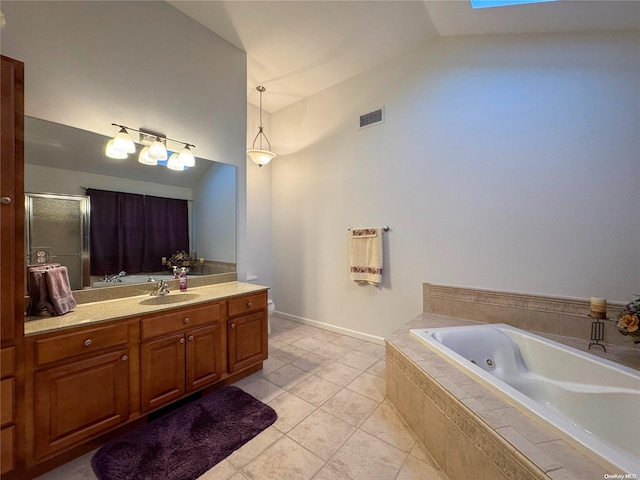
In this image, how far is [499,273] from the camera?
236 cm

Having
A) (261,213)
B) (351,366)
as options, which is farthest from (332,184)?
(351,366)

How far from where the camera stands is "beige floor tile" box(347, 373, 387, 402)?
210 cm

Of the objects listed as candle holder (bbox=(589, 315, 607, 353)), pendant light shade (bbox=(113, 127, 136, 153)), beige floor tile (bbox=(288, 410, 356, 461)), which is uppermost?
pendant light shade (bbox=(113, 127, 136, 153))

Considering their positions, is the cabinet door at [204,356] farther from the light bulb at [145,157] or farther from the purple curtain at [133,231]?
the light bulb at [145,157]

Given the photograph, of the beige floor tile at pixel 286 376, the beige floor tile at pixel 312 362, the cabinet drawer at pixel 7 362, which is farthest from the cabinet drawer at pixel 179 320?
the beige floor tile at pixel 312 362

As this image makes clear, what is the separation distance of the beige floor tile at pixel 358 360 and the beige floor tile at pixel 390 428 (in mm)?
652

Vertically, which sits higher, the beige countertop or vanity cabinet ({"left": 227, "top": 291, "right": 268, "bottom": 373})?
the beige countertop

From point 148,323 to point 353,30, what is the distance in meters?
3.05

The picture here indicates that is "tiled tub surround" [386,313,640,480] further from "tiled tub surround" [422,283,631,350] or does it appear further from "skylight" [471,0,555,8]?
"skylight" [471,0,555,8]

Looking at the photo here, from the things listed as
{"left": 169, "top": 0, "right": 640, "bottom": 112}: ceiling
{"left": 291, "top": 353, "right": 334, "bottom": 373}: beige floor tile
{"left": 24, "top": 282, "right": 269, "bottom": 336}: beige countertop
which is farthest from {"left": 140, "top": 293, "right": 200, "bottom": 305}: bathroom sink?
{"left": 169, "top": 0, "right": 640, "bottom": 112}: ceiling

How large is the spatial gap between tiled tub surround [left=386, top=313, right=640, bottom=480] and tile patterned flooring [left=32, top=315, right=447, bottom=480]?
152 millimetres

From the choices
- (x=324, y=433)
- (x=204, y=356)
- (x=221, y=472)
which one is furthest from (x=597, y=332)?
(x=204, y=356)

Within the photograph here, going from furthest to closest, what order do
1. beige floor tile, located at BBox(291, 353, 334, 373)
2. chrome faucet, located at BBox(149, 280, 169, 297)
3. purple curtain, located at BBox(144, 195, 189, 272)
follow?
beige floor tile, located at BBox(291, 353, 334, 373) → purple curtain, located at BBox(144, 195, 189, 272) → chrome faucet, located at BBox(149, 280, 169, 297)

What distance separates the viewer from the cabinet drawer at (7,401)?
1.19m
